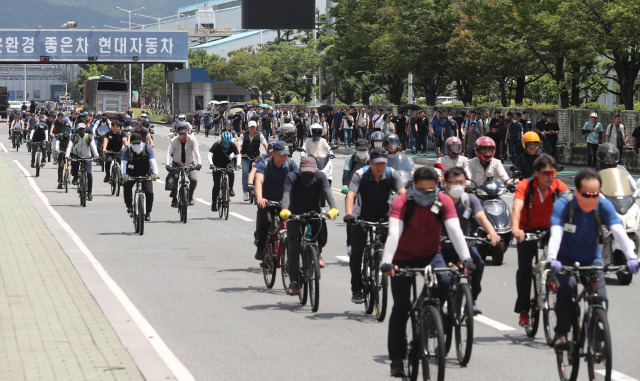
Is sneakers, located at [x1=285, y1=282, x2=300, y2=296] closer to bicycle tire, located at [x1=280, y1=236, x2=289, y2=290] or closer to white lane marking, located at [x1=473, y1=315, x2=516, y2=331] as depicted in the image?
bicycle tire, located at [x1=280, y1=236, x2=289, y2=290]

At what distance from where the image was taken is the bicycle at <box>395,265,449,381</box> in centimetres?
726

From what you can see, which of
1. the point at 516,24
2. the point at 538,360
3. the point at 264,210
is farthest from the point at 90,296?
the point at 516,24


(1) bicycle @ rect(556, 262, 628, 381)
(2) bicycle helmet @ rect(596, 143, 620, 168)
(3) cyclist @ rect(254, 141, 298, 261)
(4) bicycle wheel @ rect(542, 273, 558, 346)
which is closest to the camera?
(1) bicycle @ rect(556, 262, 628, 381)

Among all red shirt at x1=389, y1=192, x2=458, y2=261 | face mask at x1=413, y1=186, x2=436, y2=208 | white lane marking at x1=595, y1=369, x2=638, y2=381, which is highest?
face mask at x1=413, y1=186, x2=436, y2=208

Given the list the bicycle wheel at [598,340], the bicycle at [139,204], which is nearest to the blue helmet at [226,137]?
the bicycle at [139,204]

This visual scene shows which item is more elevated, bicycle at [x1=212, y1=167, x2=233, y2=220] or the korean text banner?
the korean text banner

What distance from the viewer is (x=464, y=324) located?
8398 millimetres

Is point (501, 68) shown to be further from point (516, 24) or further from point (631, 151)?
point (631, 151)

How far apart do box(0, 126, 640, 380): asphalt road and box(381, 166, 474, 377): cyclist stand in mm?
672

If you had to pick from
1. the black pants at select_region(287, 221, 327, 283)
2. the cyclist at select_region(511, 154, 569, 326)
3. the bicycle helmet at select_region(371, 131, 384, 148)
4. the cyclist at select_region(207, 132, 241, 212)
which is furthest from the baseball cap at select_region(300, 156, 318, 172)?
the cyclist at select_region(207, 132, 241, 212)

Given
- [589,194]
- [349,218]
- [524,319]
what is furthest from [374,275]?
[589,194]

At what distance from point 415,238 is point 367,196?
3.01m

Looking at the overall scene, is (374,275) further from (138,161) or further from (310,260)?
(138,161)

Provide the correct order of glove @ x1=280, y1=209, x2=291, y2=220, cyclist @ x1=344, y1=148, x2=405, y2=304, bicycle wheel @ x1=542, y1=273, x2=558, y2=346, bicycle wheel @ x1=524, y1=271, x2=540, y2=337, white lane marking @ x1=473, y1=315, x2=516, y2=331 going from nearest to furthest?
bicycle wheel @ x1=542, y1=273, x2=558, y2=346
bicycle wheel @ x1=524, y1=271, x2=540, y2=337
white lane marking @ x1=473, y1=315, x2=516, y2=331
cyclist @ x1=344, y1=148, x2=405, y2=304
glove @ x1=280, y1=209, x2=291, y2=220
